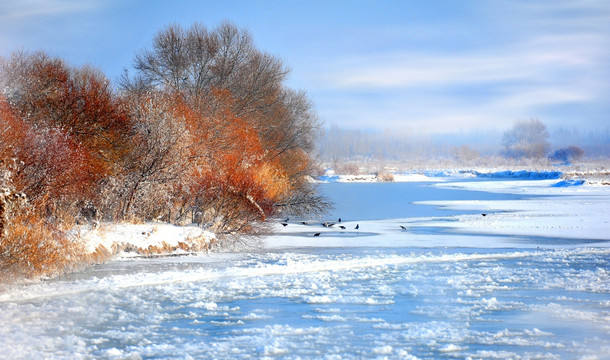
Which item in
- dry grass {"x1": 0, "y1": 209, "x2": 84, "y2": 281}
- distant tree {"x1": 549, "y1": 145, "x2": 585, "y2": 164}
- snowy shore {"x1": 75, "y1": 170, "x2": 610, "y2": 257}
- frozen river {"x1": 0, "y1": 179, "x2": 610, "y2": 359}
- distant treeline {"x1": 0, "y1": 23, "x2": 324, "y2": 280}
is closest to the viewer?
frozen river {"x1": 0, "y1": 179, "x2": 610, "y2": 359}

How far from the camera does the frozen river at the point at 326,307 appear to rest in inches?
302

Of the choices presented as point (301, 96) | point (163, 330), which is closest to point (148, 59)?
point (301, 96)

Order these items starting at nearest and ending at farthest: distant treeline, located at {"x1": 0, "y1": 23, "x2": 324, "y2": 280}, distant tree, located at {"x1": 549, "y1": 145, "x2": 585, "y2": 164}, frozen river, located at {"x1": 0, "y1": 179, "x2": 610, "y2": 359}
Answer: frozen river, located at {"x1": 0, "y1": 179, "x2": 610, "y2": 359}
distant treeline, located at {"x1": 0, "y1": 23, "x2": 324, "y2": 280}
distant tree, located at {"x1": 549, "y1": 145, "x2": 585, "y2": 164}

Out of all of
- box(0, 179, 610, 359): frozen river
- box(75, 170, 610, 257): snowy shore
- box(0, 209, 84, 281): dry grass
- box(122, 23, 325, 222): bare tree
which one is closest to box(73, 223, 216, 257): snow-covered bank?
box(75, 170, 610, 257): snowy shore

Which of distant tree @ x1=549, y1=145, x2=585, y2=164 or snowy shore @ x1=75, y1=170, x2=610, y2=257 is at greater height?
distant tree @ x1=549, y1=145, x2=585, y2=164

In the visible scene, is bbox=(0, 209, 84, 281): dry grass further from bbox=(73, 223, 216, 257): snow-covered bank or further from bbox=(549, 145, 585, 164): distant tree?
bbox=(549, 145, 585, 164): distant tree

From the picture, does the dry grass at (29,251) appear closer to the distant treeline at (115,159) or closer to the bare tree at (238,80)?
the distant treeline at (115,159)

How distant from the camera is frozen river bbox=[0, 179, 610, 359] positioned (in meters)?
7.67

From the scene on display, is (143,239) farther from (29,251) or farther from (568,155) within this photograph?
(568,155)

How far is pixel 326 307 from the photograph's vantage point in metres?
10.0

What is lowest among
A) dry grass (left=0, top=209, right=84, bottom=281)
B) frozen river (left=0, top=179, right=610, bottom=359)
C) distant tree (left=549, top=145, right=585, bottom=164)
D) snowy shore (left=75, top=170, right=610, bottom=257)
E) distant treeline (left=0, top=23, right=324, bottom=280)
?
frozen river (left=0, top=179, right=610, bottom=359)

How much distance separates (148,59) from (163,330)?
2776cm

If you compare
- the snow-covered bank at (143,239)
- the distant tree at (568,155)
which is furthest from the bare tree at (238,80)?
the distant tree at (568,155)

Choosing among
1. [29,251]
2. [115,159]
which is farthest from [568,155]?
[29,251]
